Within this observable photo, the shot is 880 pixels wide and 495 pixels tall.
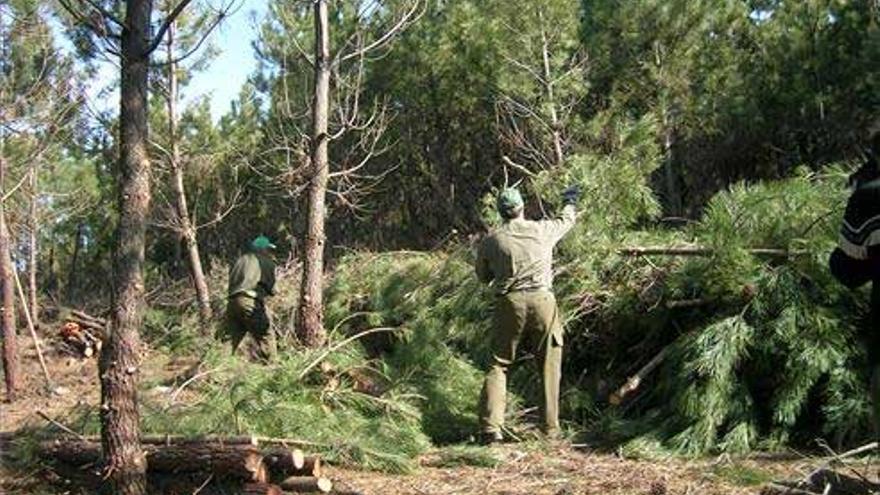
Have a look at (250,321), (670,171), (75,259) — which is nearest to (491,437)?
(250,321)

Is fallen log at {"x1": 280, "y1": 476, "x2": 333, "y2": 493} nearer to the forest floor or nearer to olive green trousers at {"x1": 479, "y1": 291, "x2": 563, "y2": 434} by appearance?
the forest floor

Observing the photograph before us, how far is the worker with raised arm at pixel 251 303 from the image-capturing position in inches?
414

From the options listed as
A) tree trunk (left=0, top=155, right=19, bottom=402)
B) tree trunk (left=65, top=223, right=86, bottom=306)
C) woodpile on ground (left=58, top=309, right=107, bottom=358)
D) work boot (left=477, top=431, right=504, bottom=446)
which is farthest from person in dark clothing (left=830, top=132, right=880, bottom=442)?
tree trunk (left=65, top=223, right=86, bottom=306)

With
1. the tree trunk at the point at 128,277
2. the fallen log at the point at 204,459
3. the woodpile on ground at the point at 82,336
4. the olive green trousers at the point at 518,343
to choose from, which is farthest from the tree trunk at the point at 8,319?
the tree trunk at the point at 128,277

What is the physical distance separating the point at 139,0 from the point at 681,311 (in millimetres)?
4233

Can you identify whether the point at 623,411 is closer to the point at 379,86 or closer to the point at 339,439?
the point at 339,439

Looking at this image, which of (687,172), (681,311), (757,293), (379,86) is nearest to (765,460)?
(757,293)

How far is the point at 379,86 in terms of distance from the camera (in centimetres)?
2203

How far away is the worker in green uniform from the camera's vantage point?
6.83 m

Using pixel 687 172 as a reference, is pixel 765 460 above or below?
below

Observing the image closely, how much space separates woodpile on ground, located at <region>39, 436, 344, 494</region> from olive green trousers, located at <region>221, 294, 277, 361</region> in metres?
4.61

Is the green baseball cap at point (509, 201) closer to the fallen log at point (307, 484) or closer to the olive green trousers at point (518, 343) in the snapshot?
the olive green trousers at point (518, 343)

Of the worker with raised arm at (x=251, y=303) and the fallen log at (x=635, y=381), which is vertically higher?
the worker with raised arm at (x=251, y=303)

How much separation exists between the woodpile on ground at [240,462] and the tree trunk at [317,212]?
3510 mm
